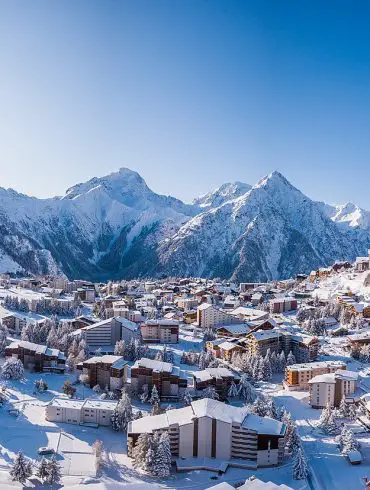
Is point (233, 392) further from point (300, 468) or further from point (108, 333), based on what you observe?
point (108, 333)

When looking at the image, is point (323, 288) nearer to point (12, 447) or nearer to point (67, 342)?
point (67, 342)

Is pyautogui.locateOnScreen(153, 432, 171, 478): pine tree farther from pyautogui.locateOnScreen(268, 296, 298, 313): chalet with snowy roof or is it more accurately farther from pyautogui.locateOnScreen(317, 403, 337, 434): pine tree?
pyautogui.locateOnScreen(268, 296, 298, 313): chalet with snowy roof

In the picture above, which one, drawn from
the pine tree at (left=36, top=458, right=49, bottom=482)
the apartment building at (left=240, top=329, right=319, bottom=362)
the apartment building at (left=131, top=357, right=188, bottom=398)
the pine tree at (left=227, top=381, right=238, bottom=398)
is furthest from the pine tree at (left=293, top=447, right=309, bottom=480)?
the apartment building at (left=240, top=329, right=319, bottom=362)

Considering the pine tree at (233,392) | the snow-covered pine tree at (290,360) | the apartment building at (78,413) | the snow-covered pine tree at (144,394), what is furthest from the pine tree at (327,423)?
the apartment building at (78,413)

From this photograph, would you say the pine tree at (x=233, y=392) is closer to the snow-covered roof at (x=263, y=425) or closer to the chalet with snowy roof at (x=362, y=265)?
the snow-covered roof at (x=263, y=425)

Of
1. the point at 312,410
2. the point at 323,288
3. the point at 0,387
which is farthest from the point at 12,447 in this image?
the point at 323,288

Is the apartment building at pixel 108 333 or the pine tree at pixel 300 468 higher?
the apartment building at pixel 108 333
